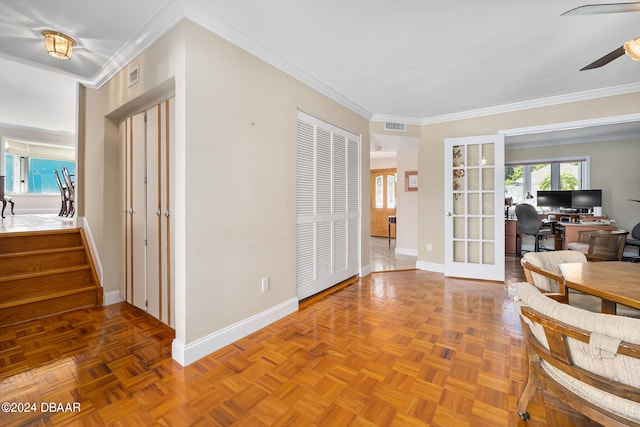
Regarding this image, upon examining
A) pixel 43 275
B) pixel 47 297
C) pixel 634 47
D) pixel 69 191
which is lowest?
pixel 47 297

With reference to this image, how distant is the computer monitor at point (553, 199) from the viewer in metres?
5.71

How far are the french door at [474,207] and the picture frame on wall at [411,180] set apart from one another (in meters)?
1.83

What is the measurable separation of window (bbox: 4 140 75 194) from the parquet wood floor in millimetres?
6746

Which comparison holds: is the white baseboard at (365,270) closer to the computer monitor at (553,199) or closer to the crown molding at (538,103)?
the crown molding at (538,103)

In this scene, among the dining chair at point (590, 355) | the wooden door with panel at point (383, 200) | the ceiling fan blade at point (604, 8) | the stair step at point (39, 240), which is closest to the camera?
the dining chair at point (590, 355)

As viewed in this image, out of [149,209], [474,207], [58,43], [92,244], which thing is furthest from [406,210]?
[58,43]

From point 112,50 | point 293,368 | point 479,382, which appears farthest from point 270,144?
point 479,382

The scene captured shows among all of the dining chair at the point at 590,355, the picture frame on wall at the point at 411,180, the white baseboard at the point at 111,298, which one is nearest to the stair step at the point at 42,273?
the white baseboard at the point at 111,298

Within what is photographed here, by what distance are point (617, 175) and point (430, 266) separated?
441 cm

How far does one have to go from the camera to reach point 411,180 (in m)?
6.28

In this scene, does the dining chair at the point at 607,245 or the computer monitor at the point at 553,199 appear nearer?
A: the dining chair at the point at 607,245

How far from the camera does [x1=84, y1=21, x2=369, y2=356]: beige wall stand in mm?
2004

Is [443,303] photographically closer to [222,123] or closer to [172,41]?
[222,123]

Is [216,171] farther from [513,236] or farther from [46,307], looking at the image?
[513,236]
